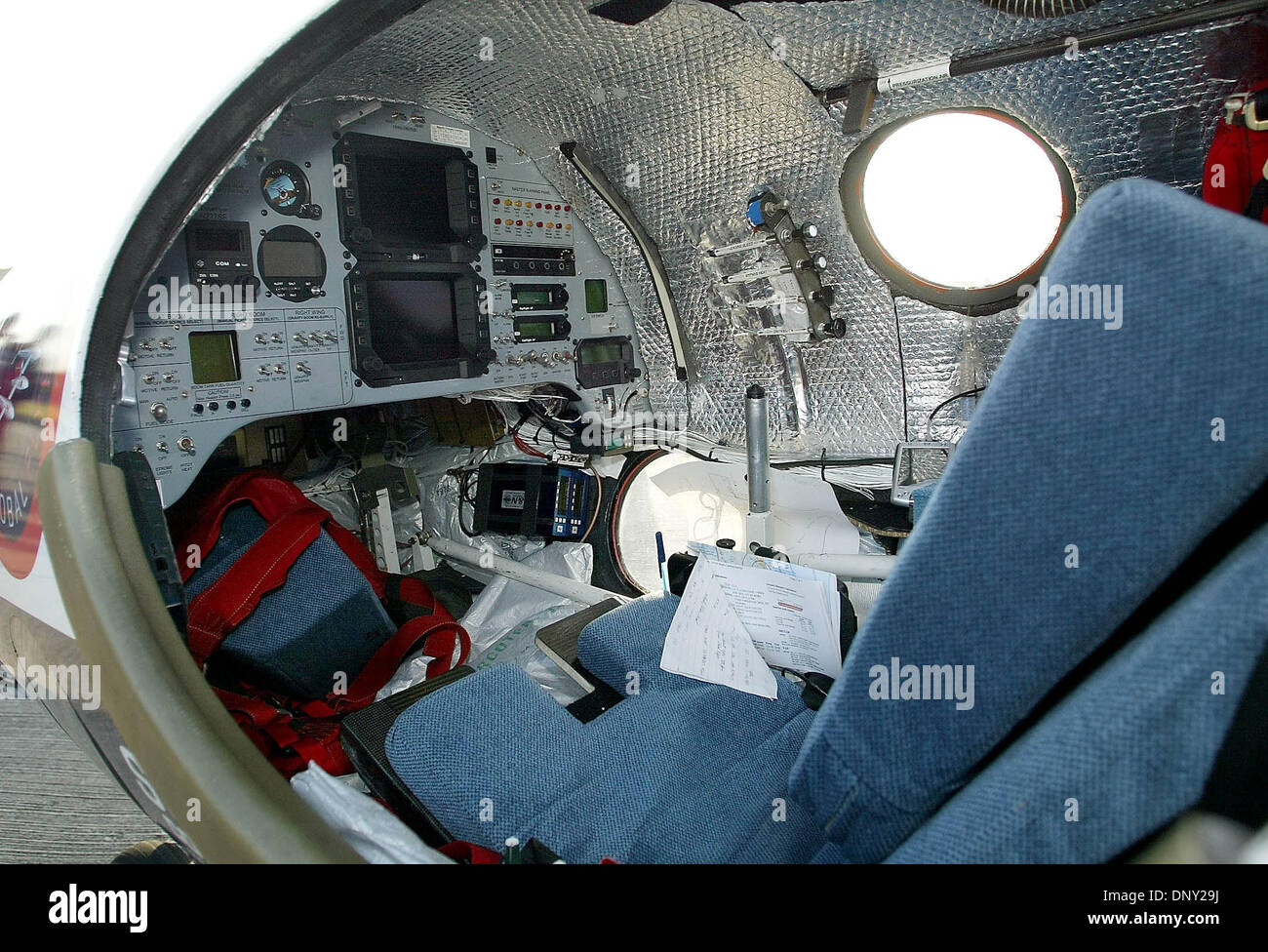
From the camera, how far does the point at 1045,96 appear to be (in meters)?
1.83

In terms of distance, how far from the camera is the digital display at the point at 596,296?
10.3ft

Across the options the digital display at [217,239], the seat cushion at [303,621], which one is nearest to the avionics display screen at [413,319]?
the digital display at [217,239]

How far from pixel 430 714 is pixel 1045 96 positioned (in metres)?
2.03

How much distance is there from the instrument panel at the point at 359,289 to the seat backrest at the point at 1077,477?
1.86 meters

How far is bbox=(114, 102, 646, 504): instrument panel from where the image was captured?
2074mm

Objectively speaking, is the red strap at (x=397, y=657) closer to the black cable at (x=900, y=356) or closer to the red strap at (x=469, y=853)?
the red strap at (x=469, y=853)

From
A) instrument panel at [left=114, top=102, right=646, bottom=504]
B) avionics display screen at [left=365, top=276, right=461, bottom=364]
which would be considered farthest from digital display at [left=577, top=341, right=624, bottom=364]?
avionics display screen at [left=365, top=276, right=461, bottom=364]

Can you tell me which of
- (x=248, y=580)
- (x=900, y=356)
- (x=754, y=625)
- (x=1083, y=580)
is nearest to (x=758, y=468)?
(x=900, y=356)

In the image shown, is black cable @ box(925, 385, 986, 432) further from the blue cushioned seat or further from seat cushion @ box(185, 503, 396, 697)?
seat cushion @ box(185, 503, 396, 697)

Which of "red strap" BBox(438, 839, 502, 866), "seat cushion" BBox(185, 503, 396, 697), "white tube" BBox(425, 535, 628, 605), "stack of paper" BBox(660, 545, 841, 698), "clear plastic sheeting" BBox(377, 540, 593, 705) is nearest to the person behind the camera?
"red strap" BBox(438, 839, 502, 866)

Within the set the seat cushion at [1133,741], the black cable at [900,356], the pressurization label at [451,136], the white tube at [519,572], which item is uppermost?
the pressurization label at [451,136]

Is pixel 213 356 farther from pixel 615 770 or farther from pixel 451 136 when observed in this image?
pixel 615 770

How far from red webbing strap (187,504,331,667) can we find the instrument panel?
0.33 metres
